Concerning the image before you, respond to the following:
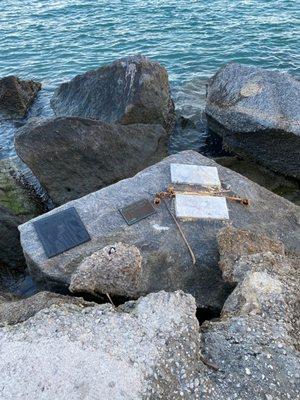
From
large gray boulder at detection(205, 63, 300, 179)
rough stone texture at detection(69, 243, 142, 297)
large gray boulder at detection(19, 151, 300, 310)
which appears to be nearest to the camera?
rough stone texture at detection(69, 243, 142, 297)

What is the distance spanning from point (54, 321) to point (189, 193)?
339cm

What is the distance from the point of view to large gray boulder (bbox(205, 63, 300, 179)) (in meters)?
9.59

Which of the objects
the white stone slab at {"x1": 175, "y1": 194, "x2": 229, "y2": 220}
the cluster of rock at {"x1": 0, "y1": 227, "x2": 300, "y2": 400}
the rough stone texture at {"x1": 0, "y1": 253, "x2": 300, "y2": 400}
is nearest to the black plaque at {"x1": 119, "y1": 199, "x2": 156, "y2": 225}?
the white stone slab at {"x1": 175, "y1": 194, "x2": 229, "y2": 220}

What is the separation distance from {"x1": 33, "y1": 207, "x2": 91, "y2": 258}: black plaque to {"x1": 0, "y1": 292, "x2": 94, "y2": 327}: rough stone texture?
118 cm

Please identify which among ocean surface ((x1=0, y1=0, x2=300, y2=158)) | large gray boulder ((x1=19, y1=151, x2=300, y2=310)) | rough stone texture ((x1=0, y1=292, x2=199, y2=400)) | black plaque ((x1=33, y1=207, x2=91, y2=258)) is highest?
rough stone texture ((x1=0, y1=292, x2=199, y2=400))

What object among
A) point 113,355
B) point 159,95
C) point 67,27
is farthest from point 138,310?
point 67,27

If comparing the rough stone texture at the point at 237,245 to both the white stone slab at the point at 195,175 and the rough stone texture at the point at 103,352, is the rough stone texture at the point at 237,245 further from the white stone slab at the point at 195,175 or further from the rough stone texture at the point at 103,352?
the white stone slab at the point at 195,175

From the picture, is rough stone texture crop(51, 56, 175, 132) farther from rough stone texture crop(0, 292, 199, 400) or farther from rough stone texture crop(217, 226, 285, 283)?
rough stone texture crop(0, 292, 199, 400)

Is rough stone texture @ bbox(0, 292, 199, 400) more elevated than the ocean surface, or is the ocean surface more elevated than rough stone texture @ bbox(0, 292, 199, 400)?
rough stone texture @ bbox(0, 292, 199, 400)

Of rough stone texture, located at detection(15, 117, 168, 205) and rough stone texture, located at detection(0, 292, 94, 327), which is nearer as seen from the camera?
rough stone texture, located at detection(0, 292, 94, 327)

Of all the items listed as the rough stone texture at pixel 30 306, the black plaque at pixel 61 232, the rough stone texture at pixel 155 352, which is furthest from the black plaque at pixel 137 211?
the rough stone texture at pixel 155 352

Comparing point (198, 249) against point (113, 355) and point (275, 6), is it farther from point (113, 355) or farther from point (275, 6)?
point (275, 6)

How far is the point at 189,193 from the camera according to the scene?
25.1ft

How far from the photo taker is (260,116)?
9.65m
